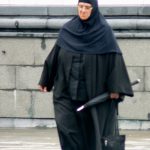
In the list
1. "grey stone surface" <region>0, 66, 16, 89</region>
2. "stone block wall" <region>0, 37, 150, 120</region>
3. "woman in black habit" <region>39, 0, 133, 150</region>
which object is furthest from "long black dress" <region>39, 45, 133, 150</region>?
"grey stone surface" <region>0, 66, 16, 89</region>

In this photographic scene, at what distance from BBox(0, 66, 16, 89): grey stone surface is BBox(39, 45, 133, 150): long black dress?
549 centimetres

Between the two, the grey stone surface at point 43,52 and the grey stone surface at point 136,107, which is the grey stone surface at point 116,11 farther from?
the grey stone surface at point 136,107

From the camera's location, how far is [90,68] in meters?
7.75

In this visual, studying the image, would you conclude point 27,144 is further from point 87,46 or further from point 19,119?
point 87,46

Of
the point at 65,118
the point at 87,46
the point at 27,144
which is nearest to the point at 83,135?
the point at 65,118

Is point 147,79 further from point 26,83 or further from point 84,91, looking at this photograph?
point 84,91

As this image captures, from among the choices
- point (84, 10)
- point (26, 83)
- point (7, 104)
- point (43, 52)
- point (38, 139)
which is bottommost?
point (38, 139)

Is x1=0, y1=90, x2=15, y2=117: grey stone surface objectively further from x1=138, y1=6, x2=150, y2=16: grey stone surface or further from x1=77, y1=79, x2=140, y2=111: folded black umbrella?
x1=77, y1=79, x2=140, y2=111: folded black umbrella

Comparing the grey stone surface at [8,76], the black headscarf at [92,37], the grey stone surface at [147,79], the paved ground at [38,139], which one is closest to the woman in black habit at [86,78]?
the black headscarf at [92,37]

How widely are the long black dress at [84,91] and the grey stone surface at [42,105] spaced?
5.41 meters

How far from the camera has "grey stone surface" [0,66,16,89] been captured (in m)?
13.4

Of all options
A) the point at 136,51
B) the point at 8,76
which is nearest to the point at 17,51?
the point at 8,76

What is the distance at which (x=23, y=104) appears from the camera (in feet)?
43.8

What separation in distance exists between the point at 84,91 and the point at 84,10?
713 millimetres
